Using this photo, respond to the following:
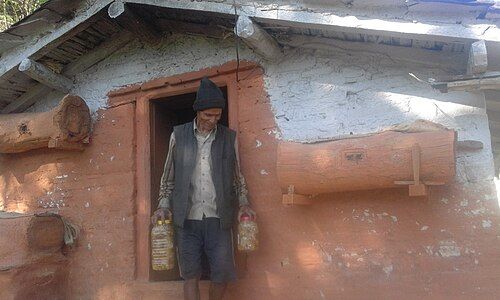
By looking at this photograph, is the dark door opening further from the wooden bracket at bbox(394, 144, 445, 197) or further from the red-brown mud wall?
the wooden bracket at bbox(394, 144, 445, 197)

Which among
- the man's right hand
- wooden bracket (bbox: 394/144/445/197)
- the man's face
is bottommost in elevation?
the man's right hand

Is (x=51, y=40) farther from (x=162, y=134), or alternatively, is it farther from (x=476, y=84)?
(x=476, y=84)

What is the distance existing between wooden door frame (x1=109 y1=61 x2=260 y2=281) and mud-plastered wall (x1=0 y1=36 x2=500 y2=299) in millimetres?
71

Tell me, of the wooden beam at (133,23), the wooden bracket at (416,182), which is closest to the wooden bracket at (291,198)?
the wooden bracket at (416,182)

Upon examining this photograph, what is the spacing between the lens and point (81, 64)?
5.08 metres

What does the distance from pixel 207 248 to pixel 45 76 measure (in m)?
2.60

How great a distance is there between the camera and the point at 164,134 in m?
5.09

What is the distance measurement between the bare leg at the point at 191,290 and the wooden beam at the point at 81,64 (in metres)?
2.69

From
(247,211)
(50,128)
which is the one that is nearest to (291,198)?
(247,211)

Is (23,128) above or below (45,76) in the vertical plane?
below

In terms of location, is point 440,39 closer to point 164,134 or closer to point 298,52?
point 298,52

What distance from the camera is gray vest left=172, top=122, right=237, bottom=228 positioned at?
378cm

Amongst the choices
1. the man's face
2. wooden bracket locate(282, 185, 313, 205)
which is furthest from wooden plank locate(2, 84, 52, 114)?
wooden bracket locate(282, 185, 313, 205)

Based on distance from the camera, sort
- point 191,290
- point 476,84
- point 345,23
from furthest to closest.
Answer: point 191,290
point 345,23
point 476,84
